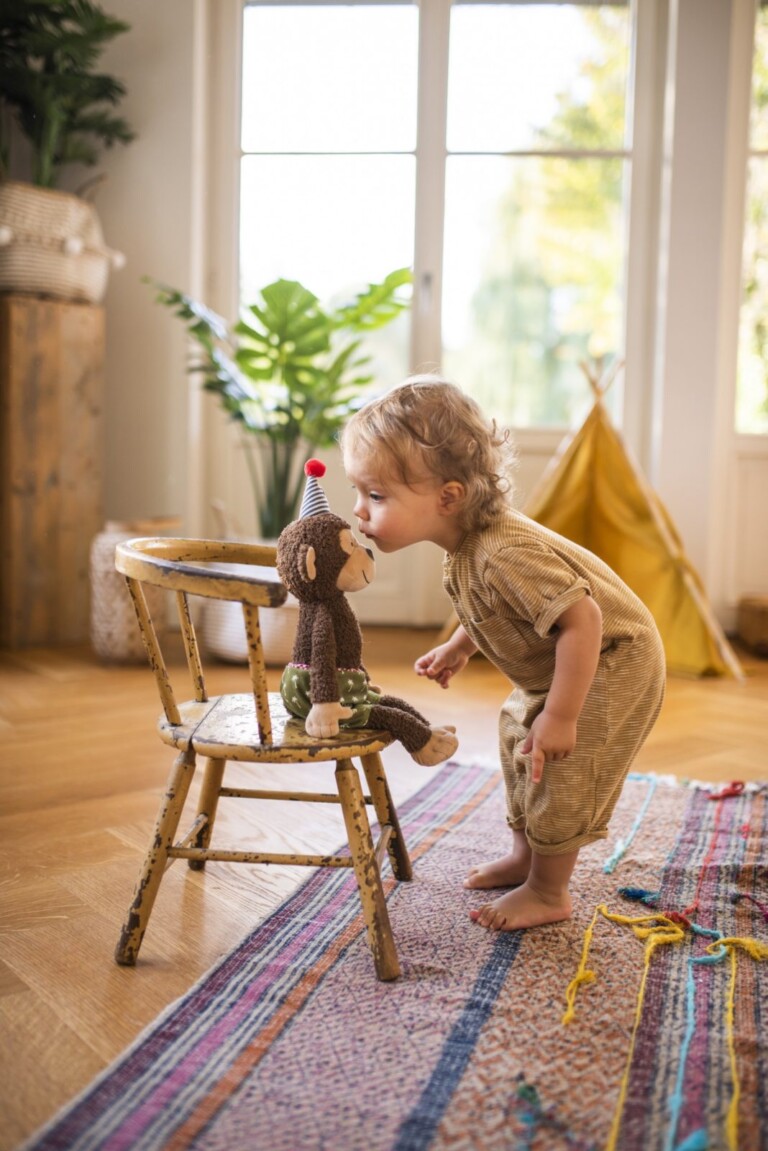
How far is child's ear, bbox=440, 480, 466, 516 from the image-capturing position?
1298mm

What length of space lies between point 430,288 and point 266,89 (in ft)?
3.17

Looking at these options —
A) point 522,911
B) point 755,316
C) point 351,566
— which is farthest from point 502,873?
point 755,316

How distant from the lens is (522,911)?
135 cm

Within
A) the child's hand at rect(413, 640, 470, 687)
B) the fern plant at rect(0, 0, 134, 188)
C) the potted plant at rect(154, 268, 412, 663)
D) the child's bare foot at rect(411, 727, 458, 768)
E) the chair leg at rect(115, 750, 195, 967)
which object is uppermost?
the fern plant at rect(0, 0, 134, 188)

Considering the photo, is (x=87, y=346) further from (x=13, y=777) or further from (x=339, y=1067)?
(x=339, y=1067)

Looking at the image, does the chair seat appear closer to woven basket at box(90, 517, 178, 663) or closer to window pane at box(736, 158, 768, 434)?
woven basket at box(90, 517, 178, 663)

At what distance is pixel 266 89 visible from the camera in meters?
3.79

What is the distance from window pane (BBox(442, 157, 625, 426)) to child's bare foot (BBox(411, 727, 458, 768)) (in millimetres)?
2604

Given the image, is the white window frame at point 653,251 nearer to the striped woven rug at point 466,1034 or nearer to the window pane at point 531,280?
the window pane at point 531,280

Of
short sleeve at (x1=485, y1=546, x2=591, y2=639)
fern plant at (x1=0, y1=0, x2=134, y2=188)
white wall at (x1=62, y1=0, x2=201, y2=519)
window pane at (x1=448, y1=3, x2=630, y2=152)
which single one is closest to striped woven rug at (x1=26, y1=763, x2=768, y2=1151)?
short sleeve at (x1=485, y1=546, x2=591, y2=639)

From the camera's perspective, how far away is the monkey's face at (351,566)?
1.21 meters

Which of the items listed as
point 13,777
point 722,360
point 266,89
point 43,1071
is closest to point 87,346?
point 266,89

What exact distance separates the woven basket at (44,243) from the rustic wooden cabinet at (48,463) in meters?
0.06

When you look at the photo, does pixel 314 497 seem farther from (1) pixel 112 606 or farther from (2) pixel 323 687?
(1) pixel 112 606
